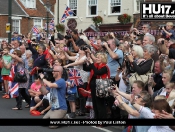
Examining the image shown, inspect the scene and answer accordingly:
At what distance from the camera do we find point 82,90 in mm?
8961

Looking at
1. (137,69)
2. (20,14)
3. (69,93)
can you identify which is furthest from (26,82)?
(20,14)

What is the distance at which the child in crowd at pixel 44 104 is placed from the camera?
9164 mm

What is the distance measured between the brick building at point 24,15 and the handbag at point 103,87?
3210cm

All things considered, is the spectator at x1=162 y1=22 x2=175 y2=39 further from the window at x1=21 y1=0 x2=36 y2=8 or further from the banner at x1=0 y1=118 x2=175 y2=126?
the window at x1=21 y1=0 x2=36 y2=8

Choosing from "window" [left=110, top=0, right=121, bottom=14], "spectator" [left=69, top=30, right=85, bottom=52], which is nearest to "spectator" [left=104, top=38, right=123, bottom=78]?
"spectator" [left=69, top=30, right=85, bottom=52]

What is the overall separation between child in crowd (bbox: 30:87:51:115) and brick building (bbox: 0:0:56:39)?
30329 mm

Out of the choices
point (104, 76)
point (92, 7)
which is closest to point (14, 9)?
point (92, 7)

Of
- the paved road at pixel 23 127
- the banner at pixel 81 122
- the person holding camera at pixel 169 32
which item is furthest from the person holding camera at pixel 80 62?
the banner at pixel 81 122

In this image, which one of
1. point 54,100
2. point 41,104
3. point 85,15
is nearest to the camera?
point 54,100

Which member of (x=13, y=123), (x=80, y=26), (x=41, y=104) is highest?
(x=80, y=26)

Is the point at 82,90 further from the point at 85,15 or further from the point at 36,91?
the point at 85,15

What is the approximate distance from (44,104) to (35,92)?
0.49 meters

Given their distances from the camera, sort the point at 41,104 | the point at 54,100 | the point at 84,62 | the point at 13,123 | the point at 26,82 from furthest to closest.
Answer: the point at 26,82 < the point at 41,104 < the point at 84,62 < the point at 54,100 < the point at 13,123

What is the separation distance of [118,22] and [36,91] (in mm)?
12772
